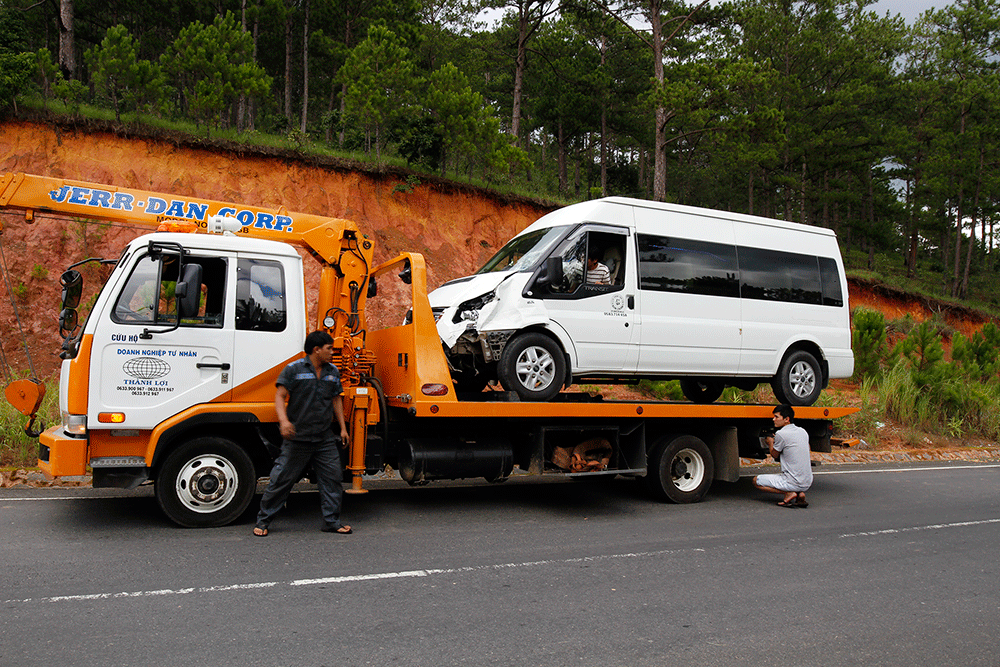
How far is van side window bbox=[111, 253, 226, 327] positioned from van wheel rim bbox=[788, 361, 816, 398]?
695 cm

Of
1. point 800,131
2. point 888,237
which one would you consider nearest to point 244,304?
point 800,131

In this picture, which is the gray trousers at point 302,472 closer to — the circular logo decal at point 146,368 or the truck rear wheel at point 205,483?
the truck rear wheel at point 205,483

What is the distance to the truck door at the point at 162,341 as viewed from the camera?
19.9 feet

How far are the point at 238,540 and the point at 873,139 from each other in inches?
1448

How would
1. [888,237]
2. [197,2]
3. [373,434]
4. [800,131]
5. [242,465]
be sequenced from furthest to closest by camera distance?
[888,237] → [800,131] → [197,2] → [373,434] → [242,465]

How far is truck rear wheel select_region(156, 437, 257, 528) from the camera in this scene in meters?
6.22

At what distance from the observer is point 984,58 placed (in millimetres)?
40188

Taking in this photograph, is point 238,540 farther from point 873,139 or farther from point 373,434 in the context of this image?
point 873,139

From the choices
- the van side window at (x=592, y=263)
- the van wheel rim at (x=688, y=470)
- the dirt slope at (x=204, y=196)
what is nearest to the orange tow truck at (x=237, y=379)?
the van wheel rim at (x=688, y=470)

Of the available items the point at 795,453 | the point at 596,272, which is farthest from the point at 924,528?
the point at 596,272

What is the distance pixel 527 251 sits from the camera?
26.9 ft

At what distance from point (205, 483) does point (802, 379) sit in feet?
23.8

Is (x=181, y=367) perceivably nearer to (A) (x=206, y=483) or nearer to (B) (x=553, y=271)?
(A) (x=206, y=483)

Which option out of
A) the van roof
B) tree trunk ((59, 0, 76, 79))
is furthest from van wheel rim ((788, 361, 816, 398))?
tree trunk ((59, 0, 76, 79))
